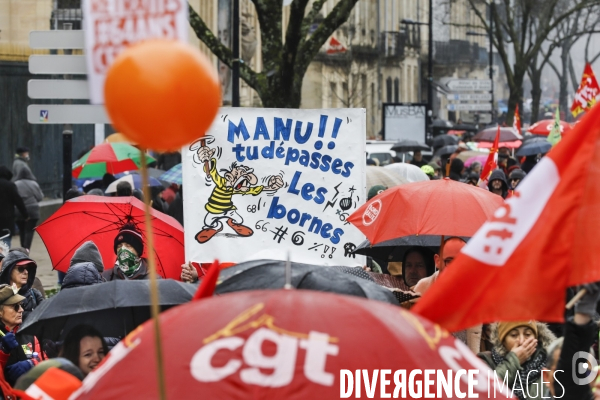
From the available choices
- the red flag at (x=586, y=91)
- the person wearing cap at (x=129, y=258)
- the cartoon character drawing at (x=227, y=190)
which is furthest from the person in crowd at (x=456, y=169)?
the person wearing cap at (x=129, y=258)

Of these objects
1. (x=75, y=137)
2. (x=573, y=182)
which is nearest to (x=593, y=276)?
(x=573, y=182)

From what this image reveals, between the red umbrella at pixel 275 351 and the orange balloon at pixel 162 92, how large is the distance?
502mm

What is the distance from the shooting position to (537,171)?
3873 millimetres

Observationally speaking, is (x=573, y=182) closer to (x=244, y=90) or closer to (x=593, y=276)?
(x=593, y=276)

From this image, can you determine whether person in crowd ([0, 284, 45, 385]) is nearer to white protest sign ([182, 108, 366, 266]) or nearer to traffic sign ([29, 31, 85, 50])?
white protest sign ([182, 108, 366, 266])

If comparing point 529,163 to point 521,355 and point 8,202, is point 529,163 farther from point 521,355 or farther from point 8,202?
point 521,355

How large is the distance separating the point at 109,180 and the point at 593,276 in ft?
44.3

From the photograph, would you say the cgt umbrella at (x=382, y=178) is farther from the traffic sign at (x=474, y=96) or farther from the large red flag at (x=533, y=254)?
the traffic sign at (x=474, y=96)

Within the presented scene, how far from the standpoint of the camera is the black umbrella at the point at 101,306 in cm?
594

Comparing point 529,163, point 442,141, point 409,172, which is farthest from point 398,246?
point 442,141

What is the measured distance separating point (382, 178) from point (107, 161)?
6.30 meters

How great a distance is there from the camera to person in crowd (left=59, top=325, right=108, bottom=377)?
530 cm

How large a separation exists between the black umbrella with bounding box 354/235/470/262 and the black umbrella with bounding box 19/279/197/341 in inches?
95.1

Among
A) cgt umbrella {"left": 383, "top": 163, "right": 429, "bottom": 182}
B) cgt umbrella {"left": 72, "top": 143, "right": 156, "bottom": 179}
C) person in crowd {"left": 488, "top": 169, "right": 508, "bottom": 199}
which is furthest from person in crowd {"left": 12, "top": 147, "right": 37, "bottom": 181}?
person in crowd {"left": 488, "top": 169, "right": 508, "bottom": 199}
